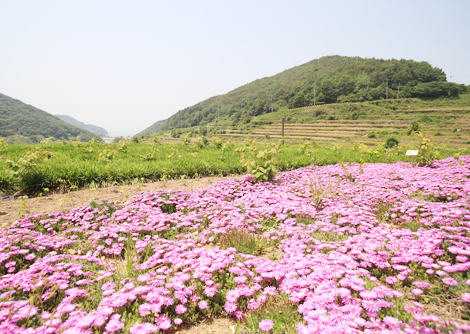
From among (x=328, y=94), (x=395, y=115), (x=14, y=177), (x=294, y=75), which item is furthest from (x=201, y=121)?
(x=14, y=177)

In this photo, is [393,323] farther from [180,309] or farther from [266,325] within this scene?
[180,309]

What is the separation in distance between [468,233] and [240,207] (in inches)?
143

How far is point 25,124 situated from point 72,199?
199m

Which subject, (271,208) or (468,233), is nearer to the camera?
(468,233)

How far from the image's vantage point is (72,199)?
521cm

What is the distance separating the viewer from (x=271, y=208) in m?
4.51

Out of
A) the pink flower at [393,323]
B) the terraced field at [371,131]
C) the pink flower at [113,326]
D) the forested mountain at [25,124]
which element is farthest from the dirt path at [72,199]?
the forested mountain at [25,124]

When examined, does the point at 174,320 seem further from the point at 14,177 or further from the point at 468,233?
the point at 14,177

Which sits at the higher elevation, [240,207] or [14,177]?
[14,177]

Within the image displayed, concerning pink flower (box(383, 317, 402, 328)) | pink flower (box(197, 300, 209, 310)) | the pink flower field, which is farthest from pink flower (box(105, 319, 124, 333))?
pink flower (box(383, 317, 402, 328))

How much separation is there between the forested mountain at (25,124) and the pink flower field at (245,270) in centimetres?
13740

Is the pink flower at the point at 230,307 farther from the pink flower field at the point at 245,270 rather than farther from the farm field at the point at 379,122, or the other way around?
the farm field at the point at 379,122

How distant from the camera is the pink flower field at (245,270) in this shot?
6.01ft

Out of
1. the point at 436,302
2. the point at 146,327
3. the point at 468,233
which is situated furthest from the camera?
the point at 468,233
